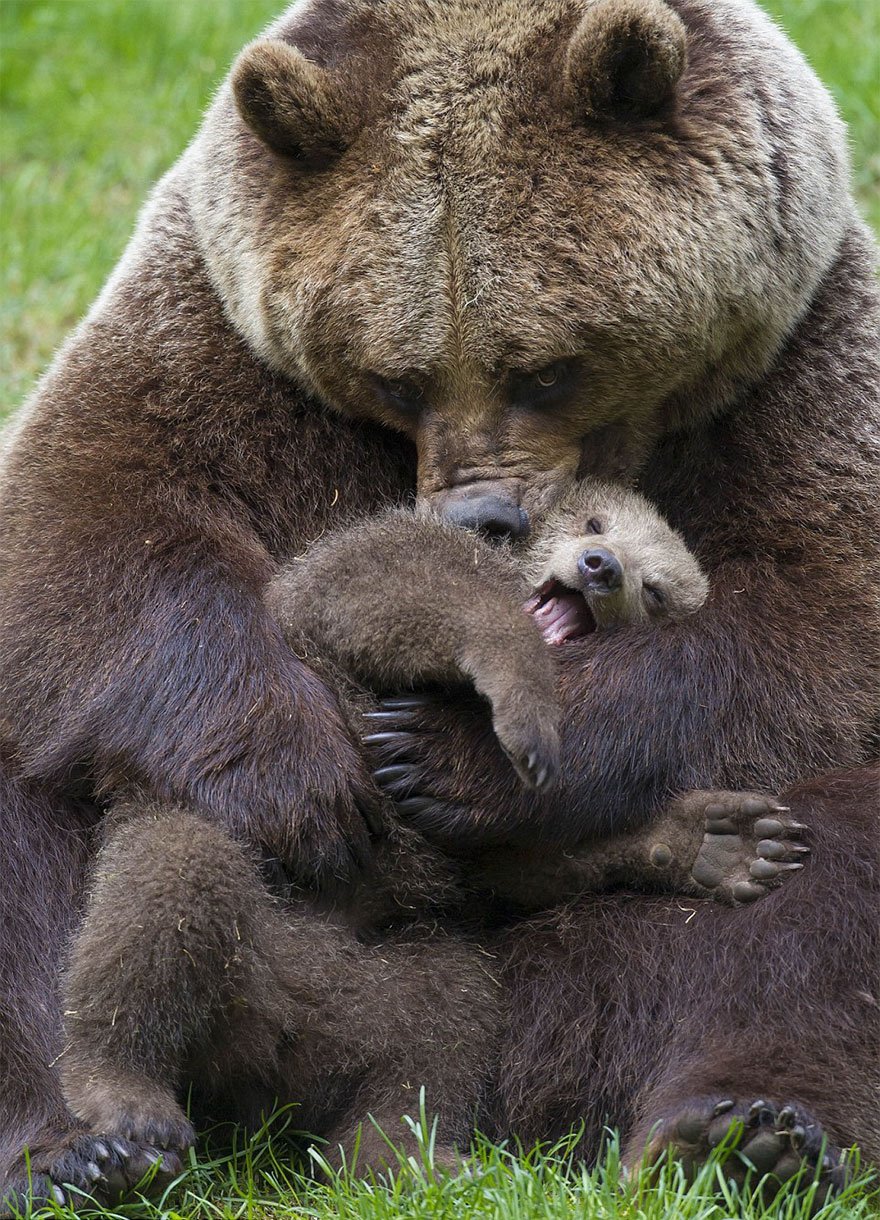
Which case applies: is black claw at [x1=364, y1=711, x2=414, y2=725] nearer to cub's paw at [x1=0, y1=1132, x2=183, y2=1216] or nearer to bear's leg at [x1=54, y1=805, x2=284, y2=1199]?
bear's leg at [x1=54, y1=805, x2=284, y2=1199]

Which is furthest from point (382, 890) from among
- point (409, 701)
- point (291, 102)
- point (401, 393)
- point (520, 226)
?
point (291, 102)

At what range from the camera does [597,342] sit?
572cm

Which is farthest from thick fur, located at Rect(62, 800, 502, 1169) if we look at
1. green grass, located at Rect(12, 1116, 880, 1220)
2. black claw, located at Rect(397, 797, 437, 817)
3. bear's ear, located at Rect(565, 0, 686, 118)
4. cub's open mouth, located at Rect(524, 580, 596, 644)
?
bear's ear, located at Rect(565, 0, 686, 118)

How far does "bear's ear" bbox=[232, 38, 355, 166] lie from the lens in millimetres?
5730

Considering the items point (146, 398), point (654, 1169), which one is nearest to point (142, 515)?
point (146, 398)

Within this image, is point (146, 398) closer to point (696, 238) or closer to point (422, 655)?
point (422, 655)

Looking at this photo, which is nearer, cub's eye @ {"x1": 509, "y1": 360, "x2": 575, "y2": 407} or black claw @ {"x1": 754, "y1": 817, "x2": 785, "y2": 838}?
black claw @ {"x1": 754, "y1": 817, "x2": 785, "y2": 838}

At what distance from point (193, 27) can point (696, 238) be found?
735cm

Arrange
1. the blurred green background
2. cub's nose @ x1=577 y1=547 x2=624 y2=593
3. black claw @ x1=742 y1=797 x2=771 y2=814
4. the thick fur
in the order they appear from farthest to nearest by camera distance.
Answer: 1. the blurred green background
2. cub's nose @ x1=577 y1=547 x2=624 y2=593
3. black claw @ x1=742 y1=797 x2=771 y2=814
4. the thick fur

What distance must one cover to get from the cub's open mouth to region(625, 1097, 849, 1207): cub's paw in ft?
5.60

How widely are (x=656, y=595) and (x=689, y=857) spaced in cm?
91

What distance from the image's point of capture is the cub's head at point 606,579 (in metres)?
5.72

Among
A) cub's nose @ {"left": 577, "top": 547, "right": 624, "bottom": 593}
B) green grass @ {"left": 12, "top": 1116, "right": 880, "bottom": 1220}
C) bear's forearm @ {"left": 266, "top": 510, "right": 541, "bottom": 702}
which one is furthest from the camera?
cub's nose @ {"left": 577, "top": 547, "right": 624, "bottom": 593}

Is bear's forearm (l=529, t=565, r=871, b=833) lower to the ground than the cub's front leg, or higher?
higher
